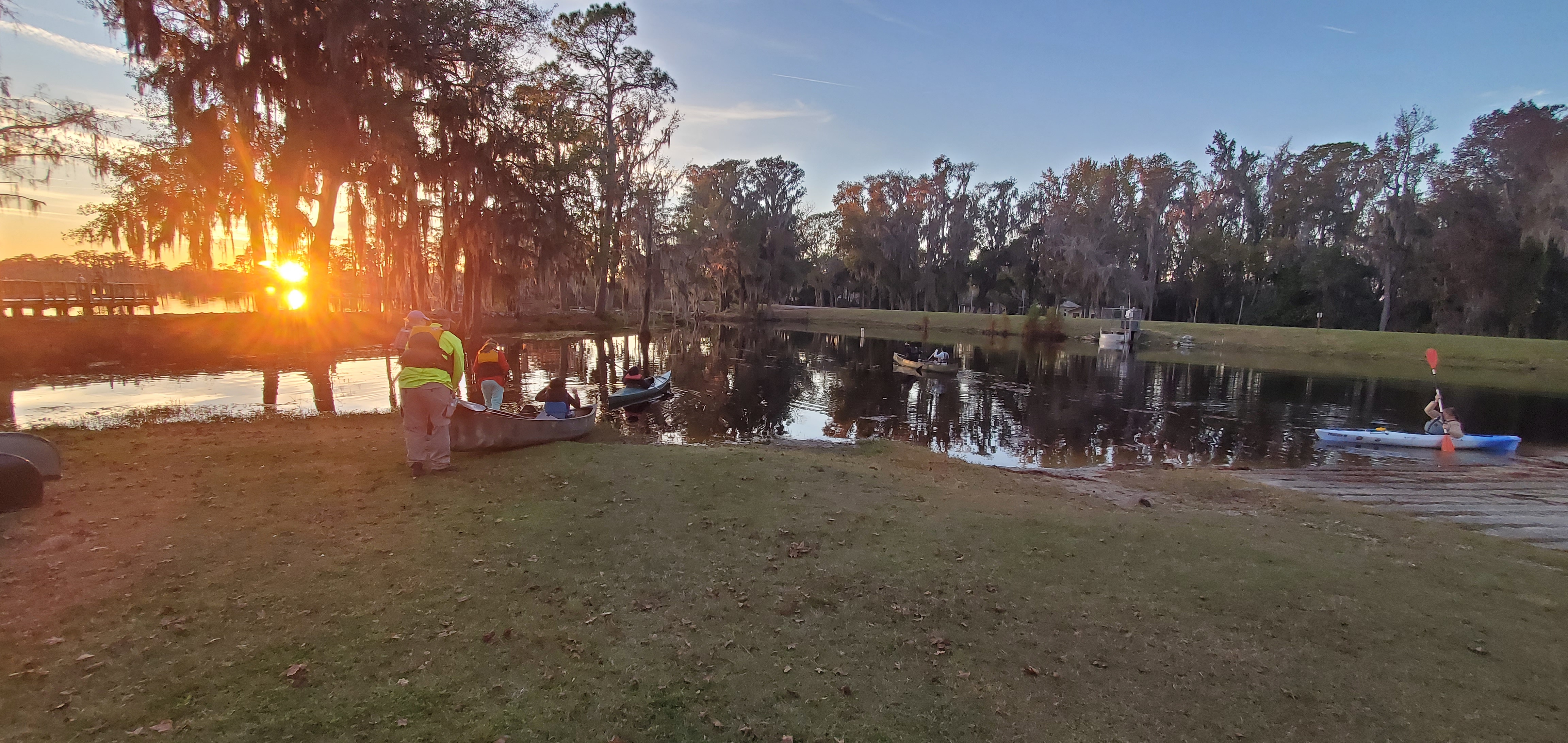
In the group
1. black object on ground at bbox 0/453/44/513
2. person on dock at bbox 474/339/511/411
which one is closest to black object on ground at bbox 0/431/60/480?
black object on ground at bbox 0/453/44/513

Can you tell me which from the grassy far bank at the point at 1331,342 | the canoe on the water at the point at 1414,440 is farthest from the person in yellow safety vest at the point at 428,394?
the grassy far bank at the point at 1331,342

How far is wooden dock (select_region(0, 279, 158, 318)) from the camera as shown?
85.9 feet

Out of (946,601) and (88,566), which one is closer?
(88,566)

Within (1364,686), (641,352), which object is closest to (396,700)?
(1364,686)

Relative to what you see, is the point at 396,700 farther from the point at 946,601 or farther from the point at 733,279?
the point at 733,279

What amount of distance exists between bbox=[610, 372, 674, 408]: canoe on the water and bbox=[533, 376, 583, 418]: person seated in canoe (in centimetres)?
437

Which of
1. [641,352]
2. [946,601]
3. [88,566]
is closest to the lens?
[88,566]

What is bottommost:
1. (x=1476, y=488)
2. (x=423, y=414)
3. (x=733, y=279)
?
(x=1476, y=488)

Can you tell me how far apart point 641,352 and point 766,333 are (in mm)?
22759

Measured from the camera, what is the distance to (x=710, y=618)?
458cm

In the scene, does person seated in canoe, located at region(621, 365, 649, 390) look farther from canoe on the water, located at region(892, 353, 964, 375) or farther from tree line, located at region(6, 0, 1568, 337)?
canoe on the water, located at region(892, 353, 964, 375)

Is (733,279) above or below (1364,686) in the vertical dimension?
above

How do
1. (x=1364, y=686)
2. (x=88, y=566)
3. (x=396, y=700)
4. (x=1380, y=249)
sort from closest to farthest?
(x=396, y=700) < (x=1364, y=686) < (x=88, y=566) < (x=1380, y=249)

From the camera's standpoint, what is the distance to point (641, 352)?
35688 millimetres
